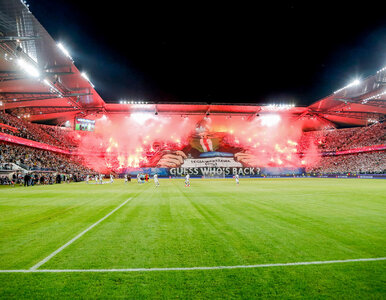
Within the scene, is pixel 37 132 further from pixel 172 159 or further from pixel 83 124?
pixel 172 159

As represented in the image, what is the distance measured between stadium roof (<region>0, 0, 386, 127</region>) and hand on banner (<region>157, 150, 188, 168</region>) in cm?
1175

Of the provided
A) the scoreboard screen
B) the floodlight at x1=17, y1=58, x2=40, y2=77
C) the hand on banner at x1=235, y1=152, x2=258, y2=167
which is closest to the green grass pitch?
the floodlight at x1=17, y1=58, x2=40, y2=77

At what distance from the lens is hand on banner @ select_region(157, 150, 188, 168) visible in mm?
57750

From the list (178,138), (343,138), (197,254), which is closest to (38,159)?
(178,138)

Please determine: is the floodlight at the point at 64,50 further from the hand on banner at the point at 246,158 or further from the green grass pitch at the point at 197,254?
the hand on banner at the point at 246,158

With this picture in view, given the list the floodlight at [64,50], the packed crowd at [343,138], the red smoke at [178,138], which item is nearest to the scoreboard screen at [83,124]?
the floodlight at [64,50]

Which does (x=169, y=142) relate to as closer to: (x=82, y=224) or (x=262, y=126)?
(x=262, y=126)

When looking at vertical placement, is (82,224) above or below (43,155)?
below

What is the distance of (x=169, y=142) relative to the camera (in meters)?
64.1

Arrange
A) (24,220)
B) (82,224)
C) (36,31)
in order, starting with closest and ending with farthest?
1. (82,224)
2. (24,220)
3. (36,31)

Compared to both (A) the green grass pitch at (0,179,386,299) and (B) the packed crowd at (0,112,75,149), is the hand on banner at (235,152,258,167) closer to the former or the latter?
(B) the packed crowd at (0,112,75,149)

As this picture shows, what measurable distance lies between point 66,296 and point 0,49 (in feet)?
90.9

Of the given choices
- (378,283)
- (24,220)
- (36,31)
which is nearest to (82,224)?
(24,220)

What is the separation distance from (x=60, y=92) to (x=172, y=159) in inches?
1243
